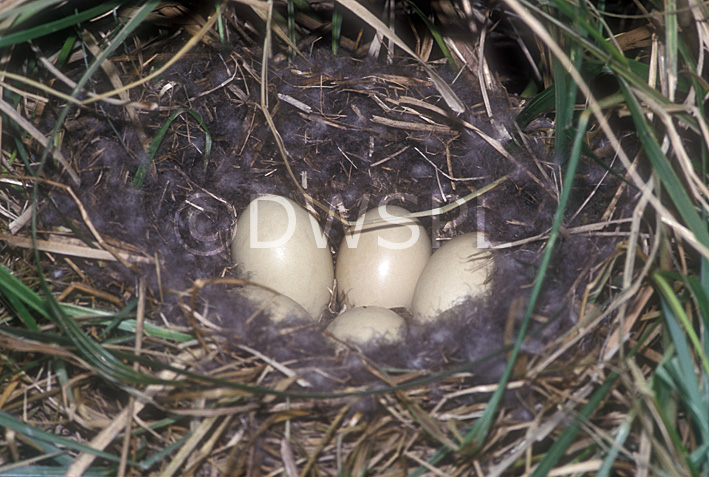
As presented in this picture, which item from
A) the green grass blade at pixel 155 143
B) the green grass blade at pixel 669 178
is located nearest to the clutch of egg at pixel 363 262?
the green grass blade at pixel 155 143

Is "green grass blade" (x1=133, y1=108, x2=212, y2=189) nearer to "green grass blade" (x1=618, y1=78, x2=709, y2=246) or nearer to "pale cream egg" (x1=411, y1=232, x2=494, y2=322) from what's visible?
"pale cream egg" (x1=411, y1=232, x2=494, y2=322)

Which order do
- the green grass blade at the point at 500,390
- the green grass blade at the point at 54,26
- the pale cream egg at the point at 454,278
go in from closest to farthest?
the green grass blade at the point at 500,390
the green grass blade at the point at 54,26
the pale cream egg at the point at 454,278

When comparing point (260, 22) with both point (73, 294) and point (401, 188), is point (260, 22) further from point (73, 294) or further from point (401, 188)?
point (73, 294)

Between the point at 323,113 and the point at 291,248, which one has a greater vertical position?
the point at 323,113

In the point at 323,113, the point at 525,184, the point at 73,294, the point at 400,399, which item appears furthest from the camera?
the point at 323,113

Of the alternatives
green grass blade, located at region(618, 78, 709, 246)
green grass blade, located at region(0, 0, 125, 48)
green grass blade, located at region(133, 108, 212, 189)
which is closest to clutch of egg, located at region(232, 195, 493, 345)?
green grass blade, located at region(133, 108, 212, 189)

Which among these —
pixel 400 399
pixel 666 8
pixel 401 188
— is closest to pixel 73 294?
pixel 400 399

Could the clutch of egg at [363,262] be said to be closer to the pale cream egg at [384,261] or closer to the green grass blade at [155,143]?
the pale cream egg at [384,261]
